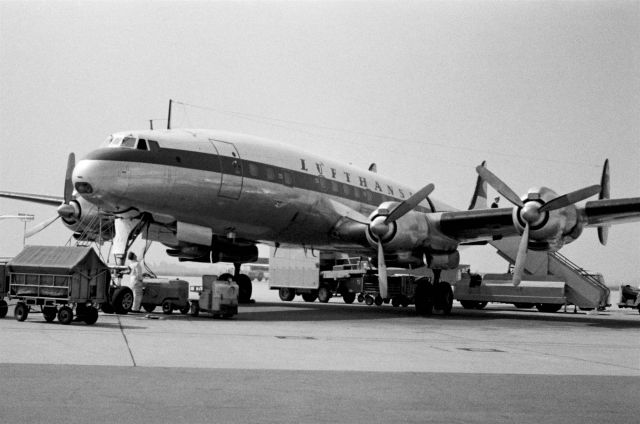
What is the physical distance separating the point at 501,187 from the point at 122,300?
11462 millimetres

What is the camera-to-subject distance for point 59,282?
601 inches

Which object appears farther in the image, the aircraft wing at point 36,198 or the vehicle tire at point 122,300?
the aircraft wing at point 36,198

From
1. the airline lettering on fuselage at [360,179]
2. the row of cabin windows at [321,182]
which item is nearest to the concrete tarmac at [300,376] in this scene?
the row of cabin windows at [321,182]

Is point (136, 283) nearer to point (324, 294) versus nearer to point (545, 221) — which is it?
point (545, 221)

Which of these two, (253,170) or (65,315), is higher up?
(253,170)

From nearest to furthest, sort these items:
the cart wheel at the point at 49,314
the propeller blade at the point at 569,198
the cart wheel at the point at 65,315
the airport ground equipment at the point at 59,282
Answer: the cart wheel at the point at 65,315
the airport ground equipment at the point at 59,282
the cart wheel at the point at 49,314
the propeller blade at the point at 569,198

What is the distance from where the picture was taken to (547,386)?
A: 839 centimetres

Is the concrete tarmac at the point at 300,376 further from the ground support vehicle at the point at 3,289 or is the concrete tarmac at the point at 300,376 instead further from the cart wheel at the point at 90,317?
the ground support vehicle at the point at 3,289

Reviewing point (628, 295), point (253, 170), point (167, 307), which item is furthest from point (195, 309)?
point (628, 295)

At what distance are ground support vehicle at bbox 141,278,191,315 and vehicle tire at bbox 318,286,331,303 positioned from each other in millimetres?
17004

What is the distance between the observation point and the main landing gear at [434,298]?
2477cm

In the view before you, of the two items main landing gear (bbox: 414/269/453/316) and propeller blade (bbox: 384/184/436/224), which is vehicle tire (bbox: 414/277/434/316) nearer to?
main landing gear (bbox: 414/269/453/316)

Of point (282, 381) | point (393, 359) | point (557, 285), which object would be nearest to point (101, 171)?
Answer: point (393, 359)

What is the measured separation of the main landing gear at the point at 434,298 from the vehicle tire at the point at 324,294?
39.9ft
